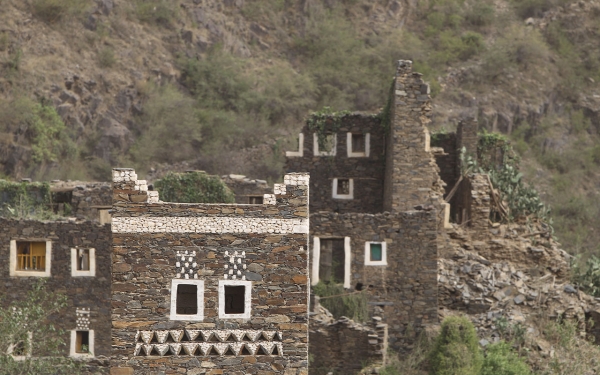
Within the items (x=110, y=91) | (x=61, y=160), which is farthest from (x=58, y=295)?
(x=110, y=91)

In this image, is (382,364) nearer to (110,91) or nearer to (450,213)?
(450,213)

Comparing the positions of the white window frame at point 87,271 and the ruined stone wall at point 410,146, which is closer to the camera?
the white window frame at point 87,271

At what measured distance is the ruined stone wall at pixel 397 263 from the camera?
33875 mm

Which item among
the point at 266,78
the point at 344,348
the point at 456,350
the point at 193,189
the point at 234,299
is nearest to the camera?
the point at 234,299

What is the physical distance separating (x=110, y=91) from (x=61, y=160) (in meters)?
6.93

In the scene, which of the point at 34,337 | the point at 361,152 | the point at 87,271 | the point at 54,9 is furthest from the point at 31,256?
the point at 54,9

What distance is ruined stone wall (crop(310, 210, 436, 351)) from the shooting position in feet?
111

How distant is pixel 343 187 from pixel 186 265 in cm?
1783

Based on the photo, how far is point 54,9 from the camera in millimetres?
72062

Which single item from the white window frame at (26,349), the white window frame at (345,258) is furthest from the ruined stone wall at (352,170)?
the white window frame at (26,349)

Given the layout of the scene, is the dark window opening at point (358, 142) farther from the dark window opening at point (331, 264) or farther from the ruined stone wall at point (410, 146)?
the dark window opening at point (331, 264)

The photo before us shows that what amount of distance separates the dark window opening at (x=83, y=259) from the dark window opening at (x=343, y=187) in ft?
30.4

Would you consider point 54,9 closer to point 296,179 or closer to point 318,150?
point 318,150

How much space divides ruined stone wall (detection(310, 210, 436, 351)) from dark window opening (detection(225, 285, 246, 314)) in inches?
421
